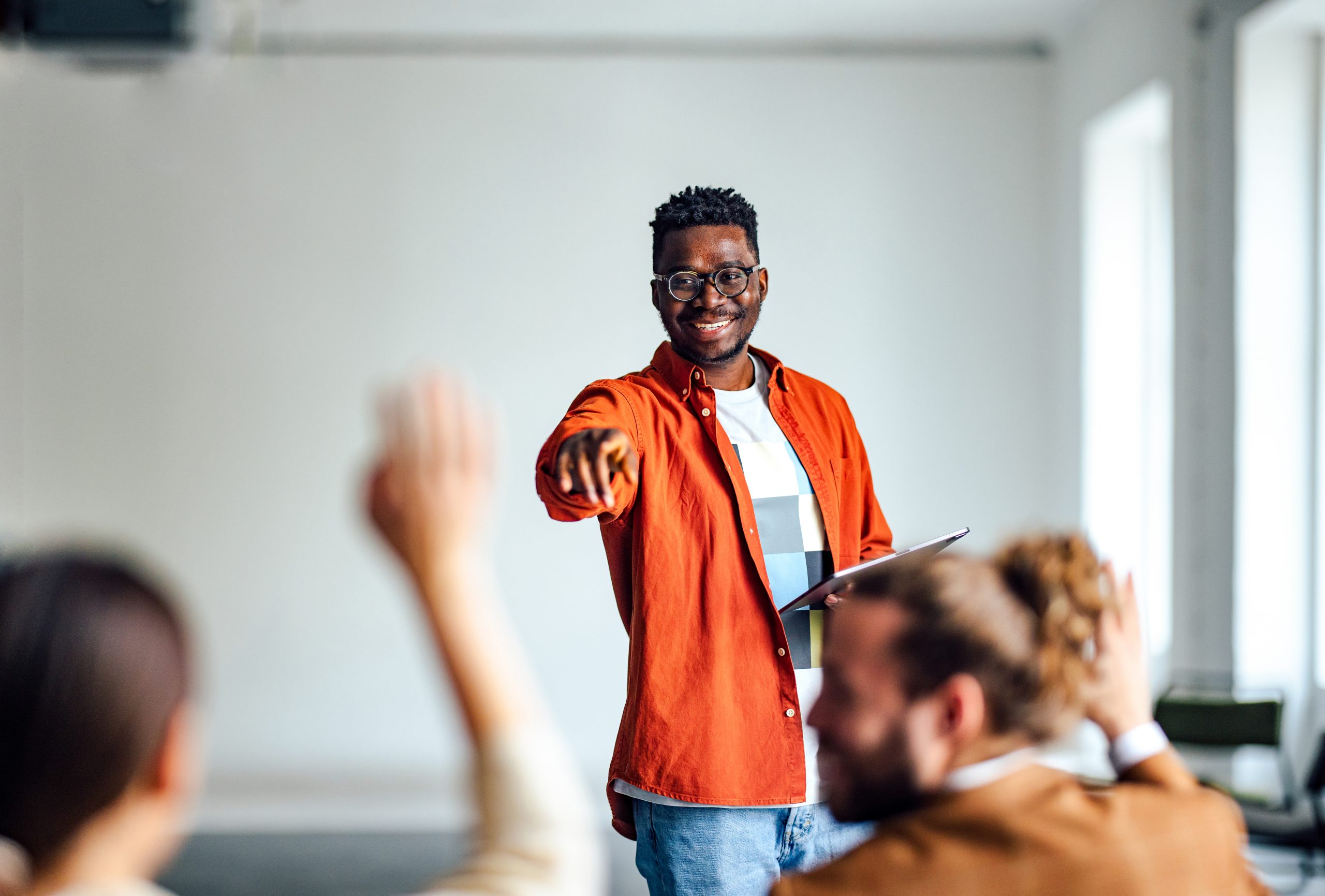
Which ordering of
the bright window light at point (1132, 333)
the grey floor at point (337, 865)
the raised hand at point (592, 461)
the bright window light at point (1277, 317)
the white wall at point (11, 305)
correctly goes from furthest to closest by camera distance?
1. the white wall at point (11, 305)
2. the bright window light at point (1132, 333)
3. the grey floor at point (337, 865)
4. the bright window light at point (1277, 317)
5. the raised hand at point (592, 461)

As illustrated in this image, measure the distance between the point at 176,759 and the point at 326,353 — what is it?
15.9 ft

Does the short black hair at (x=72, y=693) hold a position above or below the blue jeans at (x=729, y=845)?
above

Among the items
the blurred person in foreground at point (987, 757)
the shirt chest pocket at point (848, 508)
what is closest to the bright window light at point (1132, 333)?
the shirt chest pocket at point (848, 508)

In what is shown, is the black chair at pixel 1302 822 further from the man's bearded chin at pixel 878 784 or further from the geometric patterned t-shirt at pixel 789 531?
the man's bearded chin at pixel 878 784

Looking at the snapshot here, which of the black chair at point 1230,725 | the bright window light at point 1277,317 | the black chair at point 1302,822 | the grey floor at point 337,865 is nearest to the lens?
the black chair at point 1302,822

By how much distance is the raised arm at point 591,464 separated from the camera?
1.45 metres

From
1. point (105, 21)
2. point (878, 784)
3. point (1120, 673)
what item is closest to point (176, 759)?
point (878, 784)

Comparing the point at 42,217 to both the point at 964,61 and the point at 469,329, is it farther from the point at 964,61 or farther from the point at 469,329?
the point at 964,61

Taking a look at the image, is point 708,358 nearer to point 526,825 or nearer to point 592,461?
point 592,461

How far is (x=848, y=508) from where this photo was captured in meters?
1.73

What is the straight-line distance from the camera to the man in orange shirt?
1.62m

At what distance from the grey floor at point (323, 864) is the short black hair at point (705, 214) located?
2.85 metres

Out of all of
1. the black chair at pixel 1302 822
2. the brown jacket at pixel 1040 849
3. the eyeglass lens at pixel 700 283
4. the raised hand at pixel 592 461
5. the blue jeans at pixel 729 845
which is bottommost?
the black chair at pixel 1302 822

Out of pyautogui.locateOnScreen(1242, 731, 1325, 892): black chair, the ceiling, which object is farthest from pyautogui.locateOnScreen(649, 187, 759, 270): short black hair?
the ceiling
